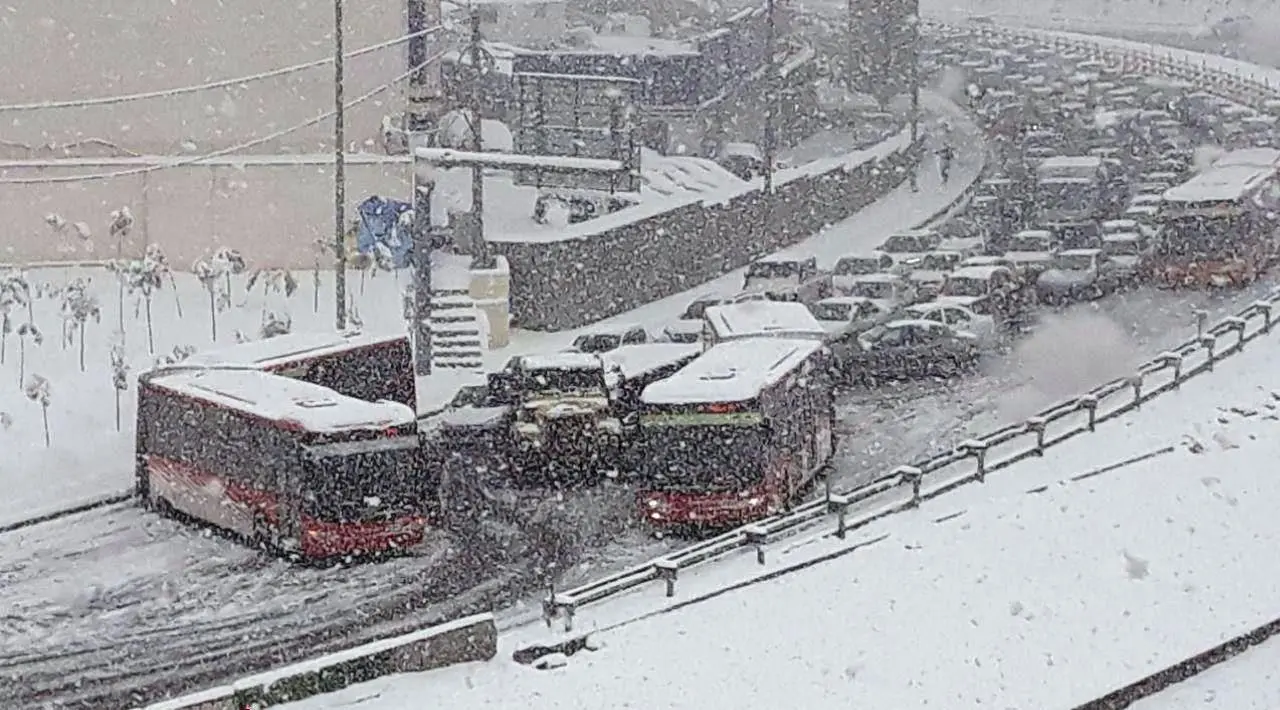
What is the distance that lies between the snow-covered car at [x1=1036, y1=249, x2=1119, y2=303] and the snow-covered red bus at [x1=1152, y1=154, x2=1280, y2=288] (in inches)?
44.2

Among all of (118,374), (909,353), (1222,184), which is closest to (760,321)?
(909,353)

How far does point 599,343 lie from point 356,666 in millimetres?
17308

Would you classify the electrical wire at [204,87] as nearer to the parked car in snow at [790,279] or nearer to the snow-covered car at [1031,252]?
the parked car in snow at [790,279]

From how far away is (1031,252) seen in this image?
137ft

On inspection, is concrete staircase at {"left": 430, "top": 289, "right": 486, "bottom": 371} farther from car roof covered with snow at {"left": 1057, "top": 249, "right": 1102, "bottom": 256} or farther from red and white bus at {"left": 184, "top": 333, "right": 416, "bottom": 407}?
car roof covered with snow at {"left": 1057, "top": 249, "right": 1102, "bottom": 256}

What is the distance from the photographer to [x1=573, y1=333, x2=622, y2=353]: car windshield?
32875 mm

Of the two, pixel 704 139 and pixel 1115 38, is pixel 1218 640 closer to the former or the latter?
pixel 704 139

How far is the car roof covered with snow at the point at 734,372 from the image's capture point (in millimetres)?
22688

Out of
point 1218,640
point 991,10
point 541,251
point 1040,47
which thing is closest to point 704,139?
point 541,251

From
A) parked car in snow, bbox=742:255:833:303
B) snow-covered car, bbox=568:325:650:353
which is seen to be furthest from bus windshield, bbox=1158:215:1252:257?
snow-covered car, bbox=568:325:650:353

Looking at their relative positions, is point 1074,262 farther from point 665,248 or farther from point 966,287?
point 665,248

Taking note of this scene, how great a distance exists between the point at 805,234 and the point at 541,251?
14.6 m

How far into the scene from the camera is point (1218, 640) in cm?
1777

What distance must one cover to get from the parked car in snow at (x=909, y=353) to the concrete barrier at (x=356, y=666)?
1616 cm
